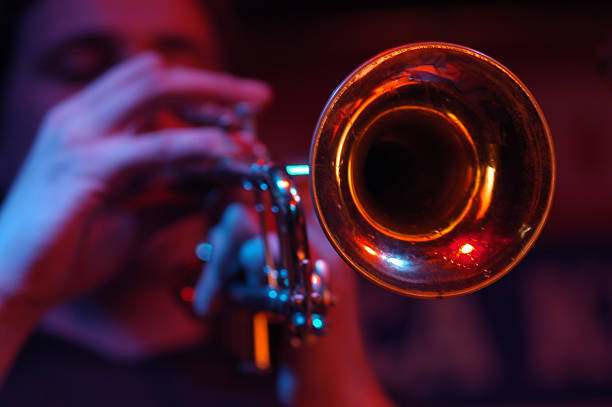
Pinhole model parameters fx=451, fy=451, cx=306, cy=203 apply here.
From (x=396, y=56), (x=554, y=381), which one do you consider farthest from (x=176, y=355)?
(x=554, y=381)

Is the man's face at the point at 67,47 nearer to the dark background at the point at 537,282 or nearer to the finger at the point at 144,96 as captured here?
the finger at the point at 144,96

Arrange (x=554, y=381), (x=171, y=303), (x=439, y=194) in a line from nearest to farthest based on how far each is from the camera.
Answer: (x=439, y=194)
(x=171, y=303)
(x=554, y=381)

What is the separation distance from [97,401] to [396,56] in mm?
1416

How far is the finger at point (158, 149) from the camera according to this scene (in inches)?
40.1

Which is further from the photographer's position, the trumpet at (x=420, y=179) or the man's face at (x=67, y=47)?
the man's face at (x=67, y=47)

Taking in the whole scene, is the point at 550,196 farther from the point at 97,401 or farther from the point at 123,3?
the point at 97,401

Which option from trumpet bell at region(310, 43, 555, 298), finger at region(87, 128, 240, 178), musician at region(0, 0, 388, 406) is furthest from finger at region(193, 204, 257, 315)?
trumpet bell at region(310, 43, 555, 298)

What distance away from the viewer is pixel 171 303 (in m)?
1.54

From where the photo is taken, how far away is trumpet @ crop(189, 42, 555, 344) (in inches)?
23.7

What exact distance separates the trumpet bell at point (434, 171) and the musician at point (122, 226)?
377mm

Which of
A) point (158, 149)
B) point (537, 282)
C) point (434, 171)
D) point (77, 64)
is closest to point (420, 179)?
point (434, 171)

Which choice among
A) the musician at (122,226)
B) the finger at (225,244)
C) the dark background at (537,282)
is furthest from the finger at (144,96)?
the dark background at (537,282)

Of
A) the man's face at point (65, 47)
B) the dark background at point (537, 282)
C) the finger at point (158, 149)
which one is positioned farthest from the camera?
the dark background at point (537, 282)

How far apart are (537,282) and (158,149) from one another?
Answer: 75.2 inches
